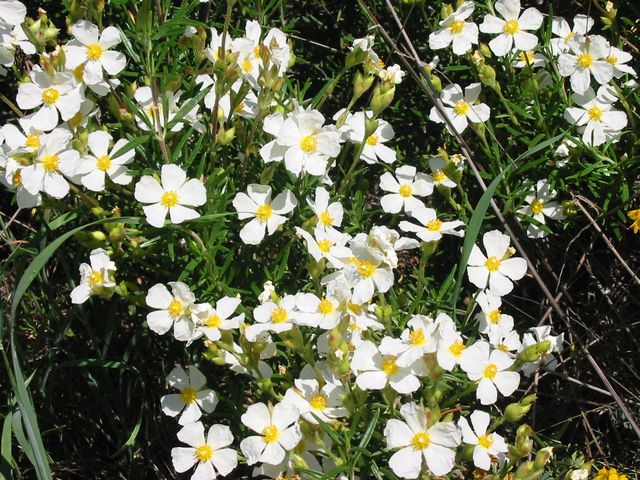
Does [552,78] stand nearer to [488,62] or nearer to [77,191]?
[488,62]

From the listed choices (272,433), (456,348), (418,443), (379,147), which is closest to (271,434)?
(272,433)

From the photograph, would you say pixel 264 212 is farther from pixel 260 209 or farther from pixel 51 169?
pixel 51 169

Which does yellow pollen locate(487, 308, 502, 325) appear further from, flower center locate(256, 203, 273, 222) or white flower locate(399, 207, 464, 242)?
flower center locate(256, 203, 273, 222)

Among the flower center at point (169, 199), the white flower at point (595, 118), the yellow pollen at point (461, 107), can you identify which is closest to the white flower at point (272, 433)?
the flower center at point (169, 199)

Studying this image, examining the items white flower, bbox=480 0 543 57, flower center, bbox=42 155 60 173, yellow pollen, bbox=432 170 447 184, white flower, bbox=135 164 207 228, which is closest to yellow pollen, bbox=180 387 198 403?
white flower, bbox=135 164 207 228

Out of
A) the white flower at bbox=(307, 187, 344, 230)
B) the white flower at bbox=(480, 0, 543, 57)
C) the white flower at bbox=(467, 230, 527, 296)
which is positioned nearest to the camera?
the white flower at bbox=(307, 187, 344, 230)
